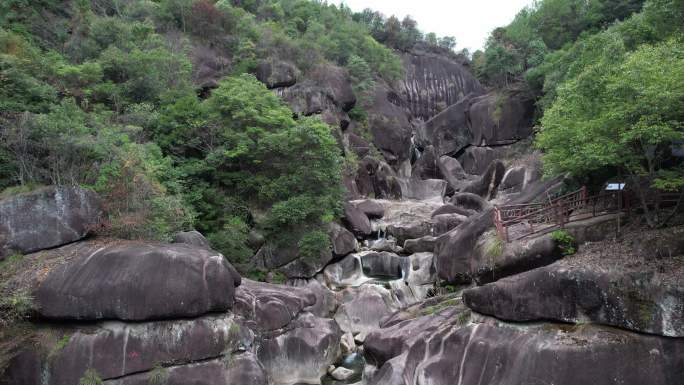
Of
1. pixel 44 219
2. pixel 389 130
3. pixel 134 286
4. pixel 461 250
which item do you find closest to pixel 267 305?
pixel 134 286

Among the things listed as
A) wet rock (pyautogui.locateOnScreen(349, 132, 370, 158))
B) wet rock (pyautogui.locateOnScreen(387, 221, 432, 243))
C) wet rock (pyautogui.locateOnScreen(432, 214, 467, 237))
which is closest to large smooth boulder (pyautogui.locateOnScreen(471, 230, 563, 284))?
wet rock (pyautogui.locateOnScreen(432, 214, 467, 237))

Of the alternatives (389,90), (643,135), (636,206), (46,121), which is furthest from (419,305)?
(389,90)

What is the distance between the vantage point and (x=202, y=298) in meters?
11.3

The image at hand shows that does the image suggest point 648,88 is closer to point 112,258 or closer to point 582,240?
point 582,240

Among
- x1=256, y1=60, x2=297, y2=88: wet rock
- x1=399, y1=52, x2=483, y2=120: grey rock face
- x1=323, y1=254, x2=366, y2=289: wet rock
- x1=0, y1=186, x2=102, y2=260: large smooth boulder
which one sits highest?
x1=399, y1=52, x2=483, y2=120: grey rock face

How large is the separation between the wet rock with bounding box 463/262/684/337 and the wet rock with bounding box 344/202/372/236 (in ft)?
47.1

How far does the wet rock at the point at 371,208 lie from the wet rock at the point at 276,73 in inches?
451

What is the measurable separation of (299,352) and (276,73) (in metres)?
23.9

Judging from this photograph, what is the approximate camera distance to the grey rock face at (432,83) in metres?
54.8

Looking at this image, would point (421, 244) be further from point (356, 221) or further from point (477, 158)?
point (477, 158)

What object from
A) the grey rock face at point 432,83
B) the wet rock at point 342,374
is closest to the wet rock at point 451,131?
the grey rock face at point 432,83

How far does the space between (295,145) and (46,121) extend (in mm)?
11215

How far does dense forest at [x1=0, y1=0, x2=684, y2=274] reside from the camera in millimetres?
10888

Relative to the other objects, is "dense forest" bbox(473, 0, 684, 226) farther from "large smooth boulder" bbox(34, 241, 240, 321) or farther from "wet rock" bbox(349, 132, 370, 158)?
"wet rock" bbox(349, 132, 370, 158)
